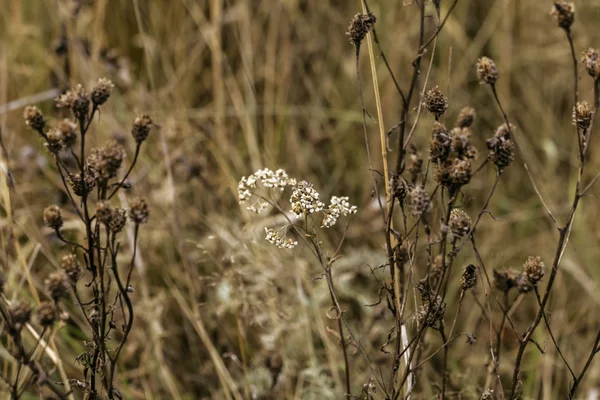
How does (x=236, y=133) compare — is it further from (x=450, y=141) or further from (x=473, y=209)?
(x=450, y=141)

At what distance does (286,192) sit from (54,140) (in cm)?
151

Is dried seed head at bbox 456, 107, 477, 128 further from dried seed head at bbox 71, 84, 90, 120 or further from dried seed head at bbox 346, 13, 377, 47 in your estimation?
dried seed head at bbox 71, 84, 90, 120

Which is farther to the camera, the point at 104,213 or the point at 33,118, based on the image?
the point at 33,118

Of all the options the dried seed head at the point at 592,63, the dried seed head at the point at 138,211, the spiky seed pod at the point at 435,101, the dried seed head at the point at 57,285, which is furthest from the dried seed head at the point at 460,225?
the dried seed head at the point at 57,285

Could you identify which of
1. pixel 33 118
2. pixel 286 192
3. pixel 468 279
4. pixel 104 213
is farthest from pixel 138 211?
pixel 286 192

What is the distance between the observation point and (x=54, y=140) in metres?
1.25

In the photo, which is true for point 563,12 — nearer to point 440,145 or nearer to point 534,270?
point 440,145

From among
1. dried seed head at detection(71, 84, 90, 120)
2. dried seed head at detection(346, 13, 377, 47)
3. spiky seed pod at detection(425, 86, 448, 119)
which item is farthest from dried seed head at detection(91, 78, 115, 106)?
spiky seed pod at detection(425, 86, 448, 119)

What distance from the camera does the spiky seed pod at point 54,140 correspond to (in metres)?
1.23

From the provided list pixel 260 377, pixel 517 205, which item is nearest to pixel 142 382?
pixel 260 377

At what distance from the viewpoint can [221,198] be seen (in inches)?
103

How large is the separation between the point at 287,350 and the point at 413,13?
5.87 feet

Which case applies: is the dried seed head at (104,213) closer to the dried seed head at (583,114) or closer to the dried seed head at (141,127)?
the dried seed head at (141,127)

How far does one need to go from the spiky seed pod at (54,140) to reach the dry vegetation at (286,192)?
559mm
